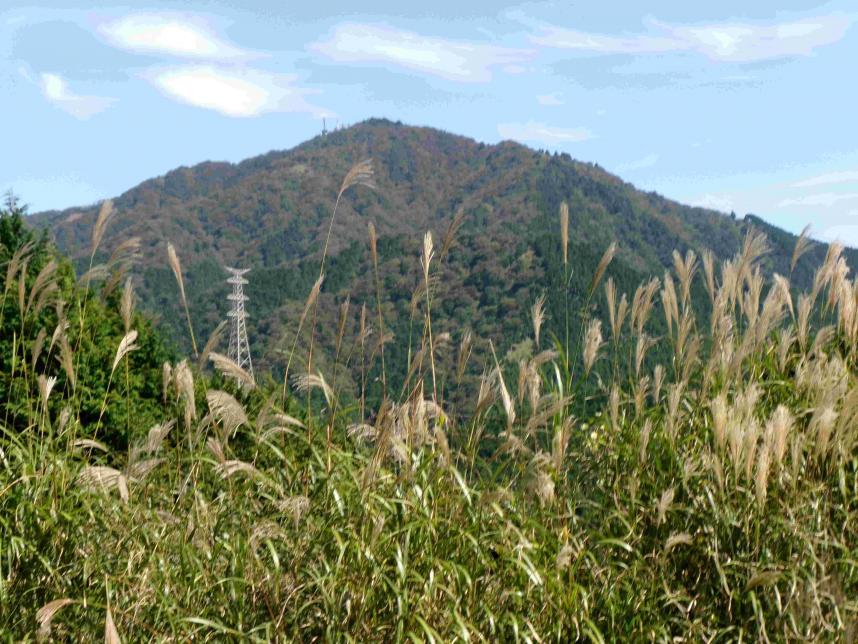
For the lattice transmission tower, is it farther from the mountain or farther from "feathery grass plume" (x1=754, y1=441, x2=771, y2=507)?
the mountain

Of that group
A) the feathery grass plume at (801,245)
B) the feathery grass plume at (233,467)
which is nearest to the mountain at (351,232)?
the feathery grass plume at (801,245)

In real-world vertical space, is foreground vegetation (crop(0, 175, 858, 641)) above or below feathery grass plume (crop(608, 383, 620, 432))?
below

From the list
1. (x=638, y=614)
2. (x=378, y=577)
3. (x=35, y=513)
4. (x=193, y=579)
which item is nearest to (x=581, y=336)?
(x=638, y=614)

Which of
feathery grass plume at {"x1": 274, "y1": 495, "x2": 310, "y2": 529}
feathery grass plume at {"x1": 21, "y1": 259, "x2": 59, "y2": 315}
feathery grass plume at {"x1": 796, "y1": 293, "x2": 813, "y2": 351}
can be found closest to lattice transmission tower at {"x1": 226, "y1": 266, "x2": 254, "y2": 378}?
feathery grass plume at {"x1": 21, "y1": 259, "x2": 59, "y2": 315}

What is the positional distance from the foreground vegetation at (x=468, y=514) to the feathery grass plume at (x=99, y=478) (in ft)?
0.03

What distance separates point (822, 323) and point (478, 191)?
193764 mm

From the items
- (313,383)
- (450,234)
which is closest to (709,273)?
(450,234)

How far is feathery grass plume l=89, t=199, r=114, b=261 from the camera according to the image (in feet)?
11.5

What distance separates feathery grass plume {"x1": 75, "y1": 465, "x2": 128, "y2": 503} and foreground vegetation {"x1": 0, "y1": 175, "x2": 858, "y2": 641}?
0.03ft

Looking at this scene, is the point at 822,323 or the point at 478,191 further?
the point at 478,191

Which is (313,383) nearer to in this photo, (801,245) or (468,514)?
(468,514)

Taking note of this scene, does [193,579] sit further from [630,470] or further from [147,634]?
[630,470]

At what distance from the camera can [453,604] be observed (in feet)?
9.20

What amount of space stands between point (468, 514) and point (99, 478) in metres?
1.32
